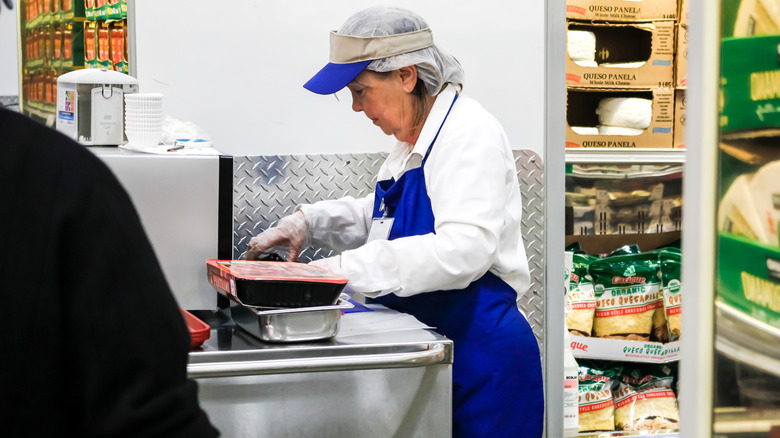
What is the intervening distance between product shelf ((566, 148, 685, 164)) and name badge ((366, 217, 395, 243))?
1.72 m

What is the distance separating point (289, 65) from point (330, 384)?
1510mm

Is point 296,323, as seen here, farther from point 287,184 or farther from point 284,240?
point 287,184

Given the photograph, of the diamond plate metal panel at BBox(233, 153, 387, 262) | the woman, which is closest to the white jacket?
the woman

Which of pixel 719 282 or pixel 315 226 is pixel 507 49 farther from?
pixel 719 282

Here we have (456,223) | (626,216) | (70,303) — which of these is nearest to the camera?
(70,303)

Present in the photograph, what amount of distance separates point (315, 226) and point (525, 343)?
0.72 metres

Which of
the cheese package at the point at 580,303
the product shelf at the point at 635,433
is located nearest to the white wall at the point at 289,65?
the cheese package at the point at 580,303

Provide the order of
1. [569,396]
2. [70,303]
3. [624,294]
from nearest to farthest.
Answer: [70,303] → [569,396] → [624,294]

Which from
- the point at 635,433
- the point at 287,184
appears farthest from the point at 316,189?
the point at 635,433

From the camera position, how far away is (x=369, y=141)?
121 inches

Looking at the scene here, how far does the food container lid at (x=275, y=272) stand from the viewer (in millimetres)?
1758

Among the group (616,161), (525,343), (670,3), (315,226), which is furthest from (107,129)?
(670,3)

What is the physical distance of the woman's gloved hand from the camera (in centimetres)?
244

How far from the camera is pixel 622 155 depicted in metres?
3.88
